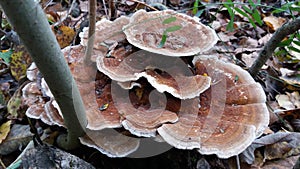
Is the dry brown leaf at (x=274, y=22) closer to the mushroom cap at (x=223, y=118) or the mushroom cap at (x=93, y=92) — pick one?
the mushroom cap at (x=223, y=118)

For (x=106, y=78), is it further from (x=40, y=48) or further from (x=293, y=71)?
(x=293, y=71)

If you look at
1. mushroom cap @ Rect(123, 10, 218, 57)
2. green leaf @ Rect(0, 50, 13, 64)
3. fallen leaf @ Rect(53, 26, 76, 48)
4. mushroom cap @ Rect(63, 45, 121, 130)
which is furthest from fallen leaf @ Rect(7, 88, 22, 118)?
mushroom cap @ Rect(123, 10, 218, 57)

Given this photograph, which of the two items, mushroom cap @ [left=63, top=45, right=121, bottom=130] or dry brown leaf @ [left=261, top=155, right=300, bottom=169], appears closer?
mushroom cap @ [left=63, top=45, right=121, bottom=130]

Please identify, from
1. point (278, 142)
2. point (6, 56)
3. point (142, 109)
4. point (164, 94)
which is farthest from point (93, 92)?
point (278, 142)

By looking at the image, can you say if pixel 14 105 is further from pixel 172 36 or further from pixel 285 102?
pixel 285 102

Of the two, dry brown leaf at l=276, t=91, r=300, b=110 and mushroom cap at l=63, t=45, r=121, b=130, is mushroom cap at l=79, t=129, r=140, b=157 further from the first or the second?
dry brown leaf at l=276, t=91, r=300, b=110

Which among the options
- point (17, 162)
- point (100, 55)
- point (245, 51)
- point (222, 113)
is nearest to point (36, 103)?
point (17, 162)
